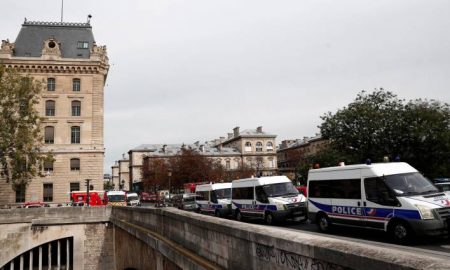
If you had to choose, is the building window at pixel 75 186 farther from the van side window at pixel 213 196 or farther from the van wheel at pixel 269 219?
the van wheel at pixel 269 219

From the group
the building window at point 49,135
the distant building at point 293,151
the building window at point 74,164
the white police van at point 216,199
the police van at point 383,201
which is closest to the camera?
the police van at point 383,201

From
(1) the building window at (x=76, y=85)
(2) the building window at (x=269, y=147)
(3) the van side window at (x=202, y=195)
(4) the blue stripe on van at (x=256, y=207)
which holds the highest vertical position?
(1) the building window at (x=76, y=85)

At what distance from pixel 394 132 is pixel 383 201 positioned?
81.1 feet

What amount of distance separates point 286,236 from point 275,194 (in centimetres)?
1344

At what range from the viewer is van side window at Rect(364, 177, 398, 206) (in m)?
11.5

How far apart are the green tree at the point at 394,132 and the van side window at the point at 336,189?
20.8 m

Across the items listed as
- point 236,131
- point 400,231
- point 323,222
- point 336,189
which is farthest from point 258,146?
point 400,231

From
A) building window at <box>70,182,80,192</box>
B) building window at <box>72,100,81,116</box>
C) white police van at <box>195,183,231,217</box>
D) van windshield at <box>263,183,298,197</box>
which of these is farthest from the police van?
building window at <box>72,100,81,116</box>

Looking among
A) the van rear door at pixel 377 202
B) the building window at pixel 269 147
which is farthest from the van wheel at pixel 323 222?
the building window at pixel 269 147

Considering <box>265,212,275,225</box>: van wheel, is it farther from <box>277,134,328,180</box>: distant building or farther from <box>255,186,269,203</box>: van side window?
<box>277,134,328,180</box>: distant building

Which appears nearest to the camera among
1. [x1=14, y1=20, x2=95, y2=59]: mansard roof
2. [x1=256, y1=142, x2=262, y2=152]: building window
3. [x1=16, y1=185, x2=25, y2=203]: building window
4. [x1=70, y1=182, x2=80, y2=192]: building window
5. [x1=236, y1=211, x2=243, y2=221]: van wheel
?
[x1=236, y1=211, x2=243, y2=221]: van wheel

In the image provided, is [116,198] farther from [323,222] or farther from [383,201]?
[383,201]

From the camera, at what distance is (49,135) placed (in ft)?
155

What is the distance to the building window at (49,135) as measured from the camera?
47.0 meters
